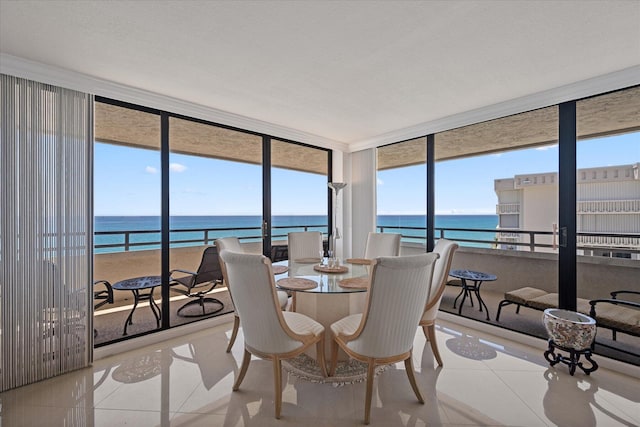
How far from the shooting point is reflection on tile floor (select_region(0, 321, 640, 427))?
1.67 metres

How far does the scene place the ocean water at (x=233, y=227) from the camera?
14.5 feet

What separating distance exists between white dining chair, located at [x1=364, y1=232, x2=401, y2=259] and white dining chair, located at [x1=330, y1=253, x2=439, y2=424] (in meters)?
1.59

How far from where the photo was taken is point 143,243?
4.28 m

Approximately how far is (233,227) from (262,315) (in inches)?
170

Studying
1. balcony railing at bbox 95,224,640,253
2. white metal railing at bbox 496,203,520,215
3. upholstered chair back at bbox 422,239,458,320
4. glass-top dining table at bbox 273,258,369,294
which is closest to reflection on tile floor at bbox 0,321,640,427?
upholstered chair back at bbox 422,239,458,320

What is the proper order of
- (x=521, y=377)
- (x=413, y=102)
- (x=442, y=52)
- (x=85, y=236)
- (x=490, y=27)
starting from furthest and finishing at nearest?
1. (x=413, y=102)
2. (x=85, y=236)
3. (x=521, y=377)
4. (x=442, y=52)
5. (x=490, y=27)

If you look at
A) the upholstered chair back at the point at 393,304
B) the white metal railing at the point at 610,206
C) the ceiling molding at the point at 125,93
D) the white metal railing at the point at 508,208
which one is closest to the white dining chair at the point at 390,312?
the upholstered chair back at the point at 393,304

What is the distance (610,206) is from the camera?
11.9ft

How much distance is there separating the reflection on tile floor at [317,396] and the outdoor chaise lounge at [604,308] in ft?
1.33

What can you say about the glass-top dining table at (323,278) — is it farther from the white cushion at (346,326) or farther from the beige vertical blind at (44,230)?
the beige vertical blind at (44,230)

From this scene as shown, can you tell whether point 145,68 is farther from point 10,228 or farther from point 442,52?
point 442,52

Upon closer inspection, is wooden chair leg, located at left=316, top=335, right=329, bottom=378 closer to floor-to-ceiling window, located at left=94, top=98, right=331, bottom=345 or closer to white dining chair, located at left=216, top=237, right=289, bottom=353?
white dining chair, located at left=216, top=237, right=289, bottom=353

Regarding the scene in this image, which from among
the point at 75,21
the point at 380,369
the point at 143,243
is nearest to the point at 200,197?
the point at 143,243

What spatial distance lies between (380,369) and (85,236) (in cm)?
286
